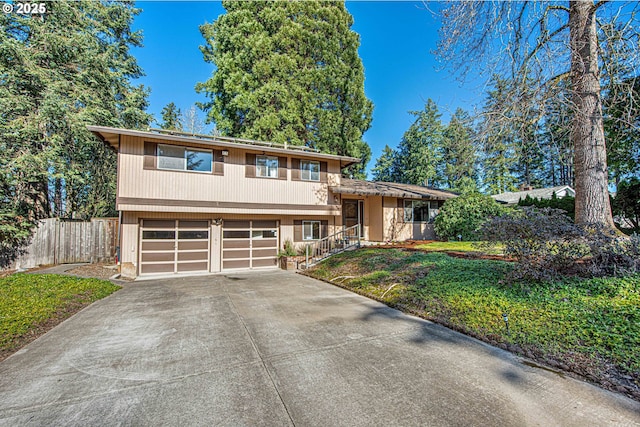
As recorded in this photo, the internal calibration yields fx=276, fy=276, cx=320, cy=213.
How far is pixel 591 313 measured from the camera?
3.73 metres

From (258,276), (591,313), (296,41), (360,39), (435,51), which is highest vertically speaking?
(360,39)

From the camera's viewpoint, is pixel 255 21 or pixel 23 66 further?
pixel 255 21

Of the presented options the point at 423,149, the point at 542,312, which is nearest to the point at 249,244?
the point at 542,312

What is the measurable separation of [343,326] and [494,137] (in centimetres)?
556

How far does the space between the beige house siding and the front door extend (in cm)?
149

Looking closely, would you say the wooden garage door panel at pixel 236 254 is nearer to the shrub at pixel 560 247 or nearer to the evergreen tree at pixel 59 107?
the evergreen tree at pixel 59 107

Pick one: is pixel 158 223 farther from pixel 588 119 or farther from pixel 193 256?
pixel 588 119

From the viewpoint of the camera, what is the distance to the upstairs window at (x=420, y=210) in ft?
48.6

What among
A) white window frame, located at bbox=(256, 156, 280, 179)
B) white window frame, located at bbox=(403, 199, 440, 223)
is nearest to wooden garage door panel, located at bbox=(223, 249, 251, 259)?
white window frame, located at bbox=(256, 156, 280, 179)

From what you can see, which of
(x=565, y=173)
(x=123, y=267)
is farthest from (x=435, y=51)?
(x=565, y=173)

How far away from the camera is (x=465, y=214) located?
12.9 m

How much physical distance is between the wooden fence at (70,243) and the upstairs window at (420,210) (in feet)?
44.5

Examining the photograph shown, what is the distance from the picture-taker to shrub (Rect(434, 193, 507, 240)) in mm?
12375

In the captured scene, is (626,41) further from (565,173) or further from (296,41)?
(565,173)
